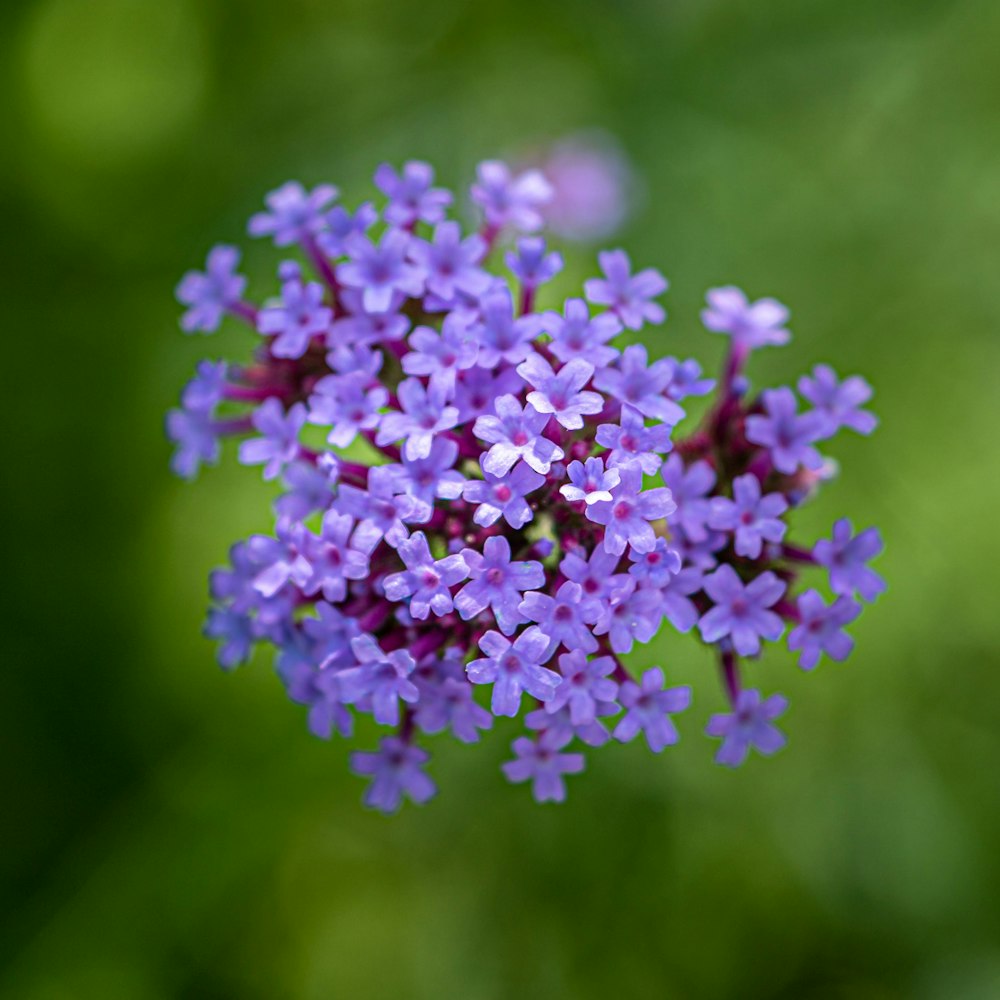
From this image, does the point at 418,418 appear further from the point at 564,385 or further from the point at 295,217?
the point at 295,217

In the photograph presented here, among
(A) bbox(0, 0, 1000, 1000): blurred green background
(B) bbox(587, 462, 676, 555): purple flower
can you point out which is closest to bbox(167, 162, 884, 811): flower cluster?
(B) bbox(587, 462, 676, 555): purple flower

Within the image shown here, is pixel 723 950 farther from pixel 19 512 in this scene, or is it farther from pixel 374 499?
pixel 19 512

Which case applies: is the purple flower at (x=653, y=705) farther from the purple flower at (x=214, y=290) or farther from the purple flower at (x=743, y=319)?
the purple flower at (x=214, y=290)

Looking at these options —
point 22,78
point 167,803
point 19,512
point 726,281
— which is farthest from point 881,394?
point 22,78

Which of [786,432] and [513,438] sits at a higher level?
[786,432]

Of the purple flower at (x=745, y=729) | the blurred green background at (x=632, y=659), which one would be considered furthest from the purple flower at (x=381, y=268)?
the blurred green background at (x=632, y=659)

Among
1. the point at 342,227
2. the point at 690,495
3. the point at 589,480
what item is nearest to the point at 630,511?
the point at 589,480
